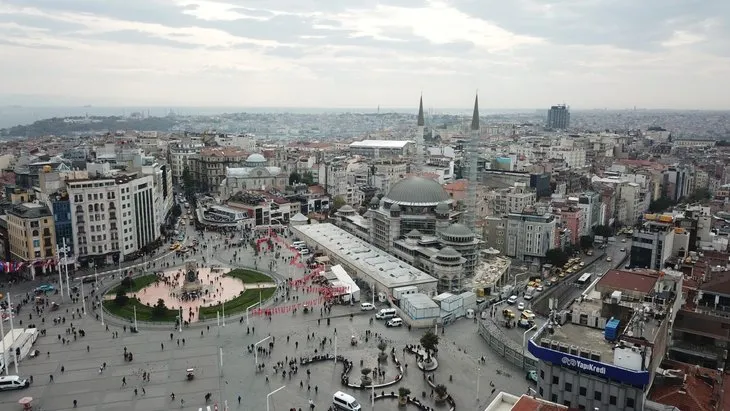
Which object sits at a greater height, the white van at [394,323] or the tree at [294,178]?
the tree at [294,178]

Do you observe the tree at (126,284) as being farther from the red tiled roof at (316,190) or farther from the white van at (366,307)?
the red tiled roof at (316,190)

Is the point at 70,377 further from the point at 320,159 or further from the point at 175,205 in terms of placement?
the point at 320,159

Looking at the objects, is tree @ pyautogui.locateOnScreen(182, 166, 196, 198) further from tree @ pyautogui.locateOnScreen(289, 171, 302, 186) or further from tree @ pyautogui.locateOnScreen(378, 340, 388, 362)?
tree @ pyautogui.locateOnScreen(378, 340, 388, 362)

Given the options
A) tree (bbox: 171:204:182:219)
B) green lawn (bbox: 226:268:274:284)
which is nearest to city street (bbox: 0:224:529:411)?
green lawn (bbox: 226:268:274:284)

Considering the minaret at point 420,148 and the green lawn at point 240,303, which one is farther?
the minaret at point 420,148

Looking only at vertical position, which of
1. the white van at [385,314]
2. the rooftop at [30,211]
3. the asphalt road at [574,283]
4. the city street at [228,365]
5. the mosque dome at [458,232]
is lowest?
the asphalt road at [574,283]

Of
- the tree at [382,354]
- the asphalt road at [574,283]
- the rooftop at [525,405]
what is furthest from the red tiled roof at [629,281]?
the tree at [382,354]

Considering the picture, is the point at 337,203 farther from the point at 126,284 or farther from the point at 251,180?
the point at 126,284
